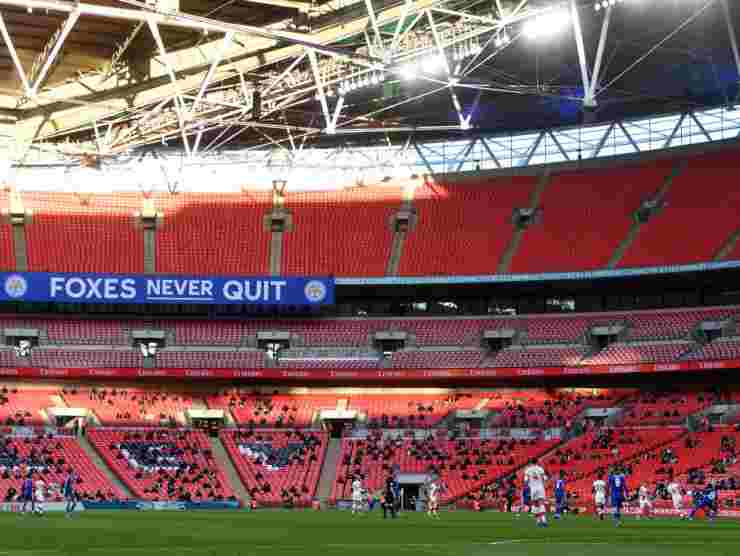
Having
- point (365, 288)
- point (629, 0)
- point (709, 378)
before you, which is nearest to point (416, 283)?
point (365, 288)

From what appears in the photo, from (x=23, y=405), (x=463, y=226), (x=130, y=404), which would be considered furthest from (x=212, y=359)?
(x=463, y=226)

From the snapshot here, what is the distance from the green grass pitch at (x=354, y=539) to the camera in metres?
20.5

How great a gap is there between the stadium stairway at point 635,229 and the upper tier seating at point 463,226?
6.28m

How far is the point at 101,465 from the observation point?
5628 centimetres

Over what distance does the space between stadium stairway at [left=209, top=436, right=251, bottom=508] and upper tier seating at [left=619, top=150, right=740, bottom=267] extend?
22.4 metres

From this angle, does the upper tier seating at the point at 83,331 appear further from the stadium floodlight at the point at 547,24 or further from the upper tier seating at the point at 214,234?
the stadium floodlight at the point at 547,24

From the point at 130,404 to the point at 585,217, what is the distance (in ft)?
87.1

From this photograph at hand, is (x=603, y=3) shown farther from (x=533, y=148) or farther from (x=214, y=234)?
(x=214, y=234)

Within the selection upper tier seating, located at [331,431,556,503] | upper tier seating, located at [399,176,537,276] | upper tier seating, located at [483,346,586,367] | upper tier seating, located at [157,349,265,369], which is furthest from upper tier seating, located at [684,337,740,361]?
upper tier seating, located at [157,349,265,369]

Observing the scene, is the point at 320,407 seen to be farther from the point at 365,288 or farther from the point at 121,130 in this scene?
the point at 121,130

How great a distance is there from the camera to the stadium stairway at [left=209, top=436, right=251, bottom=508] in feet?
182

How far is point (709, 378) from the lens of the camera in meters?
61.3

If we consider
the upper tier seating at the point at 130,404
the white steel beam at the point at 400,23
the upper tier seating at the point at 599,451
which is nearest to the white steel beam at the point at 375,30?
the white steel beam at the point at 400,23

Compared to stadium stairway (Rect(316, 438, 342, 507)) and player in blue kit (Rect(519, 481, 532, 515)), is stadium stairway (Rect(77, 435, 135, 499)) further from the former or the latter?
player in blue kit (Rect(519, 481, 532, 515))
